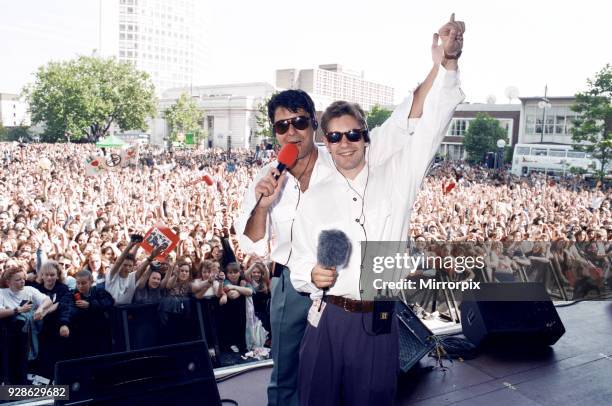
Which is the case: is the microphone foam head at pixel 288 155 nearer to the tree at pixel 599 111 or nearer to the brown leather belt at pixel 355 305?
the brown leather belt at pixel 355 305

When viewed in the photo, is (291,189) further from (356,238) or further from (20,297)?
(20,297)

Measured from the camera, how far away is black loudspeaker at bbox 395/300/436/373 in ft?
11.0

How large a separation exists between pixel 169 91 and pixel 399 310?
99.8 metres

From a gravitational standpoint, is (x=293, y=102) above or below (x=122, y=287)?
above

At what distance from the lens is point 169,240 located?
5160 millimetres

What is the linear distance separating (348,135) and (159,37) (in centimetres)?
10998

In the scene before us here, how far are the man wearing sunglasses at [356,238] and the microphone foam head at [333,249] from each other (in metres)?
0.05

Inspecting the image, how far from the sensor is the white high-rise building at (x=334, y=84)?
101 m

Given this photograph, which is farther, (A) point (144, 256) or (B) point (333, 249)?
(A) point (144, 256)

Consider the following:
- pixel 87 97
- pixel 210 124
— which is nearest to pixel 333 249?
pixel 87 97

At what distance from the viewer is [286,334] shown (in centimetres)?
252

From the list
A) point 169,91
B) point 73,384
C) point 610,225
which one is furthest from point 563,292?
point 169,91

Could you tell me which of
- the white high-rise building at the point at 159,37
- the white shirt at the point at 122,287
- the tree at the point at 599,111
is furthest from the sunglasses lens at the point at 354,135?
the white high-rise building at the point at 159,37

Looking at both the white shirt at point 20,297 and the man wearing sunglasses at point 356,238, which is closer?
the man wearing sunglasses at point 356,238
